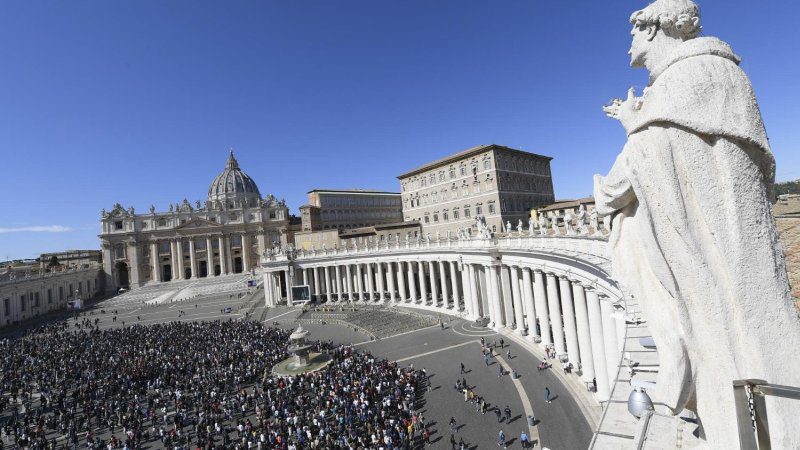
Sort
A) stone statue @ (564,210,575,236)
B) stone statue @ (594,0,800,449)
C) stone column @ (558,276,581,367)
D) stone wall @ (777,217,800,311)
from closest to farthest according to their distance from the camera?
stone statue @ (594,0,800,449) < stone wall @ (777,217,800,311) < stone statue @ (564,210,575,236) < stone column @ (558,276,581,367)

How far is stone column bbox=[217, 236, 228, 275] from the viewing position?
4427 inches

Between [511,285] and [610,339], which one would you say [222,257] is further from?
[610,339]

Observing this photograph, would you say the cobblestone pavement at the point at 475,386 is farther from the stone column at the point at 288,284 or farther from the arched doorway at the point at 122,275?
the arched doorway at the point at 122,275

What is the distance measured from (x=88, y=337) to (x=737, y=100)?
61.2m

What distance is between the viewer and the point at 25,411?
26984mm

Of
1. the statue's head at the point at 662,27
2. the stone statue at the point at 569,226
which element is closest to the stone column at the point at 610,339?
the stone statue at the point at 569,226

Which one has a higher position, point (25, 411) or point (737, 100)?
point (737, 100)

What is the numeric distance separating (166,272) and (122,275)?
11.1 metres

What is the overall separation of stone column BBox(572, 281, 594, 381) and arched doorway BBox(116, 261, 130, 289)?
120m

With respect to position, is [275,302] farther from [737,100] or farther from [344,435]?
[737,100]

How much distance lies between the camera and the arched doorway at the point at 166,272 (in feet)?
365

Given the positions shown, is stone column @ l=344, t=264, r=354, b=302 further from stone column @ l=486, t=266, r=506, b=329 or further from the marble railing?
stone column @ l=486, t=266, r=506, b=329

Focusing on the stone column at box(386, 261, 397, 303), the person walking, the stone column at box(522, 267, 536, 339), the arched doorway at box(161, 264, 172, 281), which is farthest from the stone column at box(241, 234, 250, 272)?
the person walking

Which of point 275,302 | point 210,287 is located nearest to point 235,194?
point 210,287
